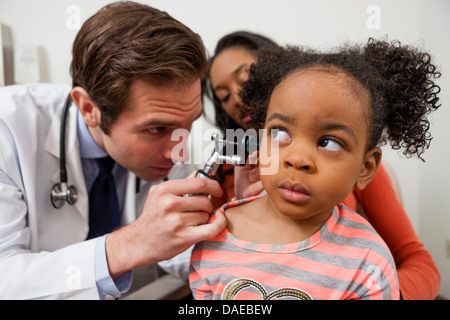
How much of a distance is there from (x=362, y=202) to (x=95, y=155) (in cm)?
84

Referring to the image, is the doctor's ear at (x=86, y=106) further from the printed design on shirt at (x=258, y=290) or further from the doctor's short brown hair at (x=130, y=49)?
→ the printed design on shirt at (x=258, y=290)

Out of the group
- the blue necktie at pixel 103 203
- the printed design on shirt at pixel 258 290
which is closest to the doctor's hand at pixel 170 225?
the printed design on shirt at pixel 258 290

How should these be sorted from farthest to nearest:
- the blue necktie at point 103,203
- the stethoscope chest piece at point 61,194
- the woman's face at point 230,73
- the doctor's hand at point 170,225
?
the woman's face at point 230,73 < the blue necktie at point 103,203 < the stethoscope chest piece at point 61,194 < the doctor's hand at point 170,225

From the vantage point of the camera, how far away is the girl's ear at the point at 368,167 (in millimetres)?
681

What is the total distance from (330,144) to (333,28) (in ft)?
1.18

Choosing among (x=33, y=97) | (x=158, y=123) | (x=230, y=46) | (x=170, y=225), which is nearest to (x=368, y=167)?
(x=170, y=225)

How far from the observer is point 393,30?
0.75 meters

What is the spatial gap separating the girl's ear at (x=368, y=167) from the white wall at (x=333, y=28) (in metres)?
0.14

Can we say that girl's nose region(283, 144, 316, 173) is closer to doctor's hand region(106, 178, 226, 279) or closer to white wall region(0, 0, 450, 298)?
doctor's hand region(106, 178, 226, 279)

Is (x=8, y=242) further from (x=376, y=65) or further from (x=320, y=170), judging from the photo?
(x=376, y=65)

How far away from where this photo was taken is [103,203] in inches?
42.4

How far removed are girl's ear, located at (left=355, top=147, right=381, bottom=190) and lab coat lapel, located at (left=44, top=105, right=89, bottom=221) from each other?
29.1 inches

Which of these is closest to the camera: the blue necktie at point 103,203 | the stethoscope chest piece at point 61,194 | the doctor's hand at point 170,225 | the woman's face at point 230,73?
the doctor's hand at point 170,225

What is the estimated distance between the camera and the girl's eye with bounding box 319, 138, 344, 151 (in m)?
0.60
